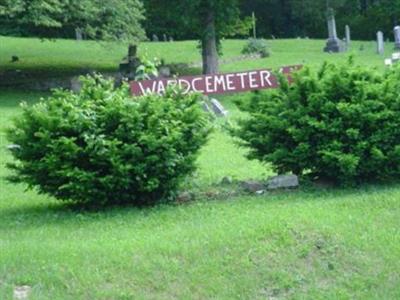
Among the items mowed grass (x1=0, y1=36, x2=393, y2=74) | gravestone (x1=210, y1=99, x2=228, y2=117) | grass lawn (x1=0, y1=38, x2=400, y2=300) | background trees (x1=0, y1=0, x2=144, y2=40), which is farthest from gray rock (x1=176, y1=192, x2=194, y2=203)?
mowed grass (x1=0, y1=36, x2=393, y2=74)

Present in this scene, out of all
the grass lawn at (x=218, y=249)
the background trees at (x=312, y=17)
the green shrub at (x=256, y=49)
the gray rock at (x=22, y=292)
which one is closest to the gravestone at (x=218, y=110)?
the grass lawn at (x=218, y=249)

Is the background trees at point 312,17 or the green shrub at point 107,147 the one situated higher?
the background trees at point 312,17

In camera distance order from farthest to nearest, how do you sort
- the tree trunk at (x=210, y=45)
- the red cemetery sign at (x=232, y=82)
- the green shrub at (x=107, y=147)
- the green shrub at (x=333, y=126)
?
the tree trunk at (x=210, y=45) → the red cemetery sign at (x=232, y=82) → the green shrub at (x=333, y=126) → the green shrub at (x=107, y=147)

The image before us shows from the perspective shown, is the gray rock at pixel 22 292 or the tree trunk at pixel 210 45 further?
the tree trunk at pixel 210 45

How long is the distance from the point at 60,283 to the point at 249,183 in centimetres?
334

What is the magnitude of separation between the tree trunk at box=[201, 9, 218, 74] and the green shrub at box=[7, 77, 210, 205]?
1922 cm

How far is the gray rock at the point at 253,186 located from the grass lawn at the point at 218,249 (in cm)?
34

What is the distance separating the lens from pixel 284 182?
9.23 meters

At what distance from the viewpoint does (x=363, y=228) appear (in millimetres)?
7617

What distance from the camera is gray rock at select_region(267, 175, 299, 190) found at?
920 cm

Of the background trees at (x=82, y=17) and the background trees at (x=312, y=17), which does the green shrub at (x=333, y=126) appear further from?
the background trees at (x=312, y=17)

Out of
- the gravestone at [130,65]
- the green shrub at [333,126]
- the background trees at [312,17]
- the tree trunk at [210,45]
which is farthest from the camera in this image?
the background trees at [312,17]

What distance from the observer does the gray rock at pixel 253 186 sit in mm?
Answer: 9273

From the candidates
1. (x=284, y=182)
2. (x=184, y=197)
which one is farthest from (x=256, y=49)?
(x=184, y=197)
